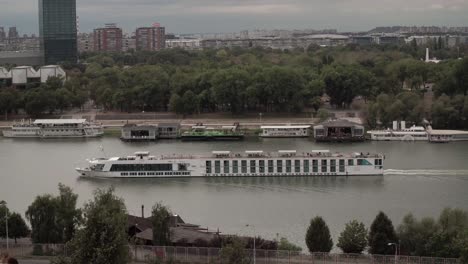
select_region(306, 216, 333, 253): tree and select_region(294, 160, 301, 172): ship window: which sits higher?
select_region(294, 160, 301, 172): ship window

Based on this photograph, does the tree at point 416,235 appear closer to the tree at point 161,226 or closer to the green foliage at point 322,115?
the tree at point 161,226

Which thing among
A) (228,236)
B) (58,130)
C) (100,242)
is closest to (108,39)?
(58,130)

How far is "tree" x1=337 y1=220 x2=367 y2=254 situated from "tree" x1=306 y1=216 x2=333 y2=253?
0.18 m

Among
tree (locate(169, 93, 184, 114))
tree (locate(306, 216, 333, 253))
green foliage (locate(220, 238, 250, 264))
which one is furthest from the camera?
tree (locate(169, 93, 184, 114))

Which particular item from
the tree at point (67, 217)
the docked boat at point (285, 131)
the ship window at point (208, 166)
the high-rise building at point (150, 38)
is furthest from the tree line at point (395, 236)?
the high-rise building at point (150, 38)

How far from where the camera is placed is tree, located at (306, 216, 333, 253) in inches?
486

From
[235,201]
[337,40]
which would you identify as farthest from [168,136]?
[337,40]

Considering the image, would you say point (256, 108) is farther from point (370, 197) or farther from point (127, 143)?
point (370, 197)

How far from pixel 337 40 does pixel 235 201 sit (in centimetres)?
7155

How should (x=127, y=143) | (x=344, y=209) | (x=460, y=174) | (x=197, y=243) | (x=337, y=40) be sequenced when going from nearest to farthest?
(x=197, y=243) → (x=344, y=209) → (x=460, y=174) → (x=127, y=143) → (x=337, y=40)

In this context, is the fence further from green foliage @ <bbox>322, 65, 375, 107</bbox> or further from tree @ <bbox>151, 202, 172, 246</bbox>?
green foliage @ <bbox>322, 65, 375, 107</bbox>

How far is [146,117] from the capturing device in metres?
31.1

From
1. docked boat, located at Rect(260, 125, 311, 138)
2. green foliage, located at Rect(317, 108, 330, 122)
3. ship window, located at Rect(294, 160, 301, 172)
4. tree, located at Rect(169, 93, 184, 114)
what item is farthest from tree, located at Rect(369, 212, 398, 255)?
tree, located at Rect(169, 93, 184, 114)

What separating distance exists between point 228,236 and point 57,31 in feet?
143
